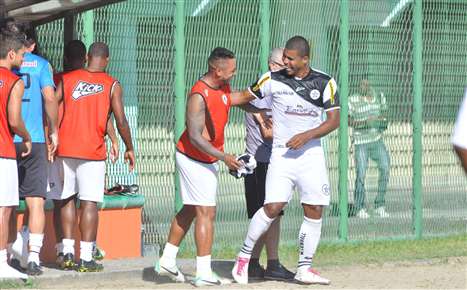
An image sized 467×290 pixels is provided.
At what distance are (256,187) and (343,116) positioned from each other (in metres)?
2.89

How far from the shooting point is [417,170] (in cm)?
1326

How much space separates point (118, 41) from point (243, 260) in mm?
2739

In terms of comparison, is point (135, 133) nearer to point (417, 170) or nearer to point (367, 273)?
point (367, 273)

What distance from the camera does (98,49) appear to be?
31.4 ft

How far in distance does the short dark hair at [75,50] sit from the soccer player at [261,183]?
1.49 m

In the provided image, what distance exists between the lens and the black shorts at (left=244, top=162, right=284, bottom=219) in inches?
387

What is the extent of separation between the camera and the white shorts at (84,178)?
9594 millimetres

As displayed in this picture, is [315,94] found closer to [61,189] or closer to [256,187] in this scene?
[256,187]

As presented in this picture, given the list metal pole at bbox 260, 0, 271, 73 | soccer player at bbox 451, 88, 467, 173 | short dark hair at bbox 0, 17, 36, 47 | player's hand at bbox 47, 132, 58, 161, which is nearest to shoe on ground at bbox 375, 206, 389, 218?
metal pole at bbox 260, 0, 271, 73

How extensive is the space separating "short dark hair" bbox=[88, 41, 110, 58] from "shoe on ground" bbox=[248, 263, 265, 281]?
2.15m

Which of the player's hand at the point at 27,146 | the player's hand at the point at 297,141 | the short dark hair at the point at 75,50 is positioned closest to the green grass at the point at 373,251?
the player's hand at the point at 297,141

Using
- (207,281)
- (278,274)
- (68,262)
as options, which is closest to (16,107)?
(68,262)

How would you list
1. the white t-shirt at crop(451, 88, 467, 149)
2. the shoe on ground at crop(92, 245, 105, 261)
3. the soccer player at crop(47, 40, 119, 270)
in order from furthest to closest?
the shoe on ground at crop(92, 245, 105, 261) < the soccer player at crop(47, 40, 119, 270) < the white t-shirt at crop(451, 88, 467, 149)

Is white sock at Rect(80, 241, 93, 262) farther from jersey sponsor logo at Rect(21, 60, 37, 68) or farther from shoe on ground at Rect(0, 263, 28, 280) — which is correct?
jersey sponsor logo at Rect(21, 60, 37, 68)
